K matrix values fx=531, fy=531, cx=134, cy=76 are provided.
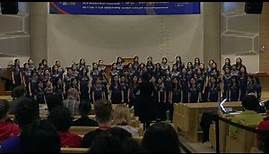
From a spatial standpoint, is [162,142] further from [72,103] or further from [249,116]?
[72,103]

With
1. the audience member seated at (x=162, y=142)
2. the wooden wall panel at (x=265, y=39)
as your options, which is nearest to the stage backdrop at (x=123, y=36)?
the wooden wall panel at (x=265, y=39)

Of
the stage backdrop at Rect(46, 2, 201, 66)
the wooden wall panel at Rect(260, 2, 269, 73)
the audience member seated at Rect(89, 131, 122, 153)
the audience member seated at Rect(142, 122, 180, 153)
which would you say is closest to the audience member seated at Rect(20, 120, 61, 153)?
the audience member seated at Rect(89, 131, 122, 153)

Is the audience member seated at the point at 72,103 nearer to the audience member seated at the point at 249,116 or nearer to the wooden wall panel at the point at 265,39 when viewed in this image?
the audience member seated at the point at 249,116

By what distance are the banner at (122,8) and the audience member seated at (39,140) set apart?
54.7ft

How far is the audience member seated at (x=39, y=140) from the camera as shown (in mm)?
3010

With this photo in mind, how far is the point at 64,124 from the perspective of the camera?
164 inches

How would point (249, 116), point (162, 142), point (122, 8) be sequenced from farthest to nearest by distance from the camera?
point (122, 8)
point (249, 116)
point (162, 142)

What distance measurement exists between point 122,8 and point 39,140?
17.1 metres

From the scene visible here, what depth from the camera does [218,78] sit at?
15.3 m

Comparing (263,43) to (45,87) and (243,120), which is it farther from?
(243,120)

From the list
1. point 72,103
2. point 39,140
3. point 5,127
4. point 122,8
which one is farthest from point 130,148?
point 122,8

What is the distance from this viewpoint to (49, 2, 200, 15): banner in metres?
19.6

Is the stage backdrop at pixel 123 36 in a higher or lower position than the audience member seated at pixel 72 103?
higher

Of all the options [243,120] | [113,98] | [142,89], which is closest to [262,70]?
[113,98]
